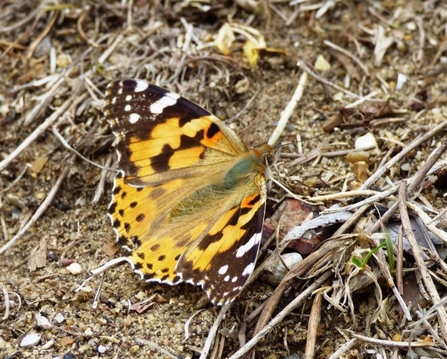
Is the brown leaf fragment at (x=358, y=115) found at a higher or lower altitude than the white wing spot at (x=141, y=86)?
lower

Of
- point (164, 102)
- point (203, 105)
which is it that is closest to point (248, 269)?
point (164, 102)

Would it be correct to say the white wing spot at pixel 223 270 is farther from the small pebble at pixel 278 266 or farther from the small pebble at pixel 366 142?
the small pebble at pixel 366 142

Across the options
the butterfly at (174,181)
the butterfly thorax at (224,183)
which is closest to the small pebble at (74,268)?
the butterfly at (174,181)

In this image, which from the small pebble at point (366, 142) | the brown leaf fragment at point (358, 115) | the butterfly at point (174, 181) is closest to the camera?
the butterfly at point (174, 181)

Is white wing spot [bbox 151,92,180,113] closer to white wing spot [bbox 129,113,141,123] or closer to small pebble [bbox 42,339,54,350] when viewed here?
white wing spot [bbox 129,113,141,123]

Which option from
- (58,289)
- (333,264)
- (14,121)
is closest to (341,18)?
(333,264)

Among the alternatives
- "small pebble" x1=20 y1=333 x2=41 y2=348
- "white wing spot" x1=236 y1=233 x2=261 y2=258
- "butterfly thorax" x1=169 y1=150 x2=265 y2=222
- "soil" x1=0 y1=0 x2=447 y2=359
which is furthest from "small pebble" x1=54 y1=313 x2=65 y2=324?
"white wing spot" x1=236 y1=233 x2=261 y2=258

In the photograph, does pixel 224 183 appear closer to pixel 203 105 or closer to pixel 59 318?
pixel 203 105
